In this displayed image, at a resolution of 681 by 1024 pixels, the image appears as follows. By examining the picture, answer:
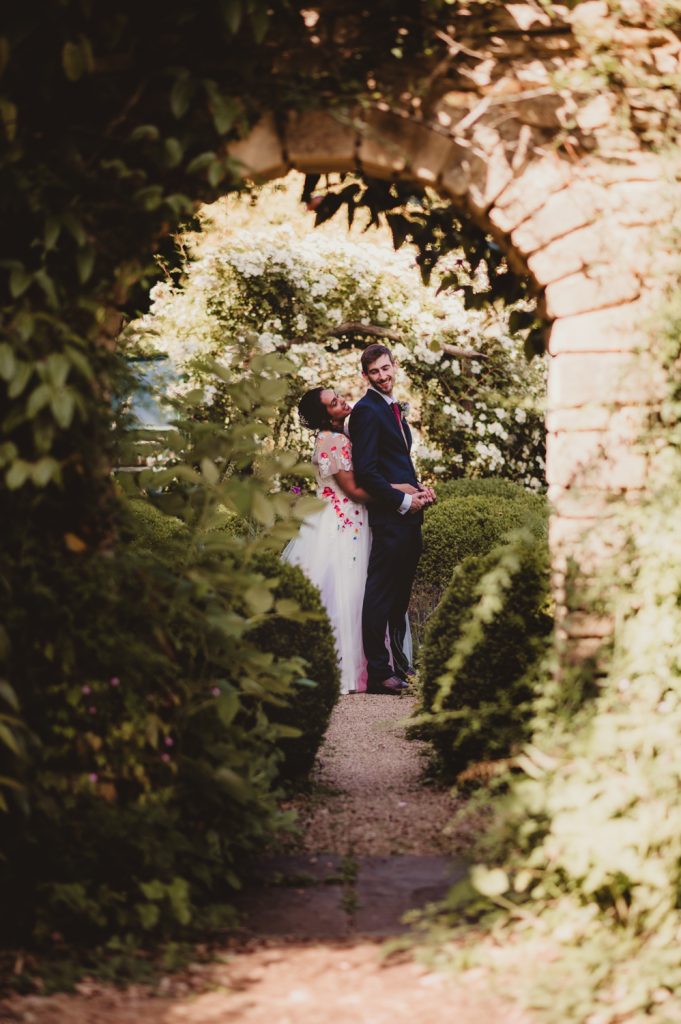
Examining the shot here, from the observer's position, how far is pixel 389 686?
23.0 feet

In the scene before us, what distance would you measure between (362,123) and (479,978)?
8.13 ft

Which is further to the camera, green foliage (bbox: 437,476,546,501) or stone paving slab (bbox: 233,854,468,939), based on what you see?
green foliage (bbox: 437,476,546,501)

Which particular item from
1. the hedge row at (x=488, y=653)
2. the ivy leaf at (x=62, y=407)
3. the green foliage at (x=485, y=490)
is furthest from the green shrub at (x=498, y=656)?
the green foliage at (x=485, y=490)

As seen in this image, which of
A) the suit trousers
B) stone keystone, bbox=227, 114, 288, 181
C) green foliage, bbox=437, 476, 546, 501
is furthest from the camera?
green foliage, bbox=437, 476, 546, 501

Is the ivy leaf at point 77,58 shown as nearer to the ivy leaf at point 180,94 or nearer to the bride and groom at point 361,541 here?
the ivy leaf at point 180,94

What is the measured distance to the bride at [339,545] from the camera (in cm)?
700

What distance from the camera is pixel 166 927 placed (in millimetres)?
3115

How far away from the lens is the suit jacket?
675cm

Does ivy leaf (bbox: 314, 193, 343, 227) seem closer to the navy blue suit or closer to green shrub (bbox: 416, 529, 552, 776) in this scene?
green shrub (bbox: 416, 529, 552, 776)

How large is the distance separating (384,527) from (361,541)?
0.18 metres

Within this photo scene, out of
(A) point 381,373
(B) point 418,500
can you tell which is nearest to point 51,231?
(A) point 381,373

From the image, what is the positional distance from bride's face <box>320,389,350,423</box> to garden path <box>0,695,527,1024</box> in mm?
2804

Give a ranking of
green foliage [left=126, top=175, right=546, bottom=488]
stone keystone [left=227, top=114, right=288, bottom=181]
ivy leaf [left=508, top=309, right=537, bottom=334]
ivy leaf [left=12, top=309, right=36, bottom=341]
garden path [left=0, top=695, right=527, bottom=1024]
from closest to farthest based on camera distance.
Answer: garden path [left=0, top=695, right=527, bottom=1024], ivy leaf [left=12, top=309, right=36, bottom=341], stone keystone [left=227, top=114, right=288, bottom=181], ivy leaf [left=508, top=309, right=537, bottom=334], green foliage [left=126, top=175, right=546, bottom=488]

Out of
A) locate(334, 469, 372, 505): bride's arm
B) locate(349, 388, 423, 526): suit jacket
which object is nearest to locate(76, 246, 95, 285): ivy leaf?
locate(349, 388, 423, 526): suit jacket
